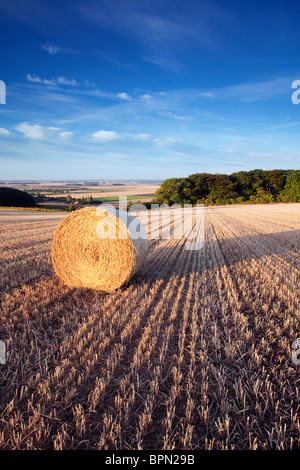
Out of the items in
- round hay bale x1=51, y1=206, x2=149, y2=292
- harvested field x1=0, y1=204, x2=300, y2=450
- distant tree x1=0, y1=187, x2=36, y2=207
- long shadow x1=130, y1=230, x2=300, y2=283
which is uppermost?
distant tree x1=0, y1=187, x2=36, y2=207

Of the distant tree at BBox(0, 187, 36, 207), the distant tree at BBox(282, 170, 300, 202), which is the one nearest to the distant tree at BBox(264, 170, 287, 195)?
the distant tree at BBox(282, 170, 300, 202)

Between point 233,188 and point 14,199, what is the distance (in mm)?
42456

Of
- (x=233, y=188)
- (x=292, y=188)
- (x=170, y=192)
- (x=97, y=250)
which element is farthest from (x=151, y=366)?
Answer: (x=292, y=188)

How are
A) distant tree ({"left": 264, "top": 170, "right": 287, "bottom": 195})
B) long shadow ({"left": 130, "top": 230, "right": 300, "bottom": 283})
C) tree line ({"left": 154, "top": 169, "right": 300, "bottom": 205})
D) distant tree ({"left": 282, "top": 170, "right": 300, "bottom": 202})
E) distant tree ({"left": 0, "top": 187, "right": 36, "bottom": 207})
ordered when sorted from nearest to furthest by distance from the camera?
long shadow ({"left": 130, "top": 230, "right": 300, "bottom": 283}), distant tree ({"left": 0, "top": 187, "right": 36, "bottom": 207}), tree line ({"left": 154, "top": 169, "right": 300, "bottom": 205}), distant tree ({"left": 282, "top": 170, "right": 300, "bottom": 202}), distant tree ({"left": 264, "top": 170, "right": 287, "bottom": 195})

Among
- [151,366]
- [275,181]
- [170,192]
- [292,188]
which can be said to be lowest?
[151,366]

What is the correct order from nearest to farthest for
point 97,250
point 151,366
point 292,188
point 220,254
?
point 151,366 < point 97,250 < point 220,254 < point 292,188

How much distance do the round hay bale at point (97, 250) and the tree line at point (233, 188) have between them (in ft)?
134

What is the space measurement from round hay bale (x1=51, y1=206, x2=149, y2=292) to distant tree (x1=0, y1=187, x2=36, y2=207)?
42149mm

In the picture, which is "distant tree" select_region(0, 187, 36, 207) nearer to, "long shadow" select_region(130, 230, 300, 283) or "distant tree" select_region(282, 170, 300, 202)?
"long shadow" select_region(130, 230, 300, 283)

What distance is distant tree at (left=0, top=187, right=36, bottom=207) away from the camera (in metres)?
41.5

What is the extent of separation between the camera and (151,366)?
276cm

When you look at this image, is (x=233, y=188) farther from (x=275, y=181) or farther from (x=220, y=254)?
(x=220, y=254)

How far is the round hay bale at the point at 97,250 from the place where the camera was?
4.96m
